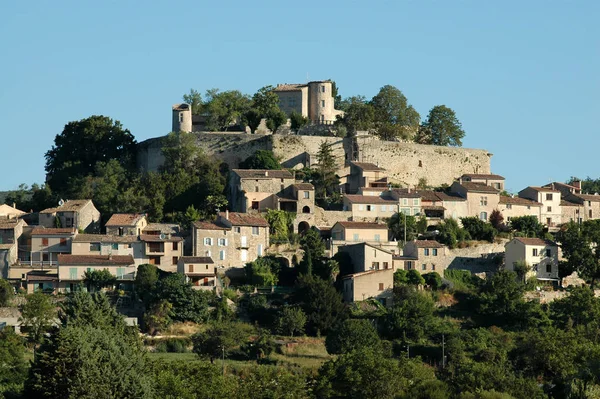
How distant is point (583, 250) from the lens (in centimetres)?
7638

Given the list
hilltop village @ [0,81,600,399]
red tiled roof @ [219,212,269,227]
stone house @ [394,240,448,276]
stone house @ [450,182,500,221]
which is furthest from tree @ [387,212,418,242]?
red tiled roof @ [219,212,269,227]

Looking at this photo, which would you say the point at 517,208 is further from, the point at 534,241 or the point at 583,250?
the point at 583,250

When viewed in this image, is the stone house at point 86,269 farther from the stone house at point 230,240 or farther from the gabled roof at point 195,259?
the stone house at point 230,240

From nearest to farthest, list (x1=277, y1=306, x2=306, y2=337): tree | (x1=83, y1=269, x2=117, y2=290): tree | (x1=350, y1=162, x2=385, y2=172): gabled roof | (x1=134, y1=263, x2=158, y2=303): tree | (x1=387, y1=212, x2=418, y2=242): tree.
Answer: (x1=277, y1=306, x2=306, y2=337): tree → (x1=134, y1=263, x2=158, y2=303): tree → (x1=83, y1=269, x2=117, y2=290): tree → (x1=387, y1=212, x2=418, y2=242): tree → (x1=350, y1=162, x2=385, y2=172): gabled roof

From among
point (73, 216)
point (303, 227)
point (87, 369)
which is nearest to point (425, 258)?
point (303, 227)

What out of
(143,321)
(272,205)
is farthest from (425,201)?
(143,321)

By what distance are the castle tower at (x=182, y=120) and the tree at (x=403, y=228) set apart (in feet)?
53.1

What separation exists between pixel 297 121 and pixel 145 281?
25.3 meters

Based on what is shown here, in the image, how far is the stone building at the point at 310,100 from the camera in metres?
97.6

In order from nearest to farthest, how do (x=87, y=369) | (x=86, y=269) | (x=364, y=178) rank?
(x=87, y=369)
(x=86, y=269)
(x=364, y=178)

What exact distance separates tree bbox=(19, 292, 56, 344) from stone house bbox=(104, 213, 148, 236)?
959 cm

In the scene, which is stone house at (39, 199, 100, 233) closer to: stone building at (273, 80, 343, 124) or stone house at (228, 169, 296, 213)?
stone house at (228, 169, 296, 213)

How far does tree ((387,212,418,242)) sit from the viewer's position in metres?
81.2

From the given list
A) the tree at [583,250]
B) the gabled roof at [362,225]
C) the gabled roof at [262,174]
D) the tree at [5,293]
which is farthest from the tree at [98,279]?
the tree at [583,250]
